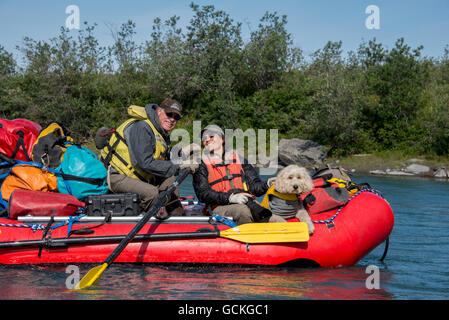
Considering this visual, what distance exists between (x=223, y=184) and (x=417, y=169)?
1307 cm

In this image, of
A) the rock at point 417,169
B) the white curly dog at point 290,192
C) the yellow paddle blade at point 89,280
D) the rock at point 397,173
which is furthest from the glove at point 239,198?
the rock at point 417,169

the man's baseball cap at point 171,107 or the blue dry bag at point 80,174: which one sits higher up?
the man's baseball cap at point 171,107

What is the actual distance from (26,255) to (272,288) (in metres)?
2.33

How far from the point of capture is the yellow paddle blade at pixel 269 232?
432 cm

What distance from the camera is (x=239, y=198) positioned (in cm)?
460

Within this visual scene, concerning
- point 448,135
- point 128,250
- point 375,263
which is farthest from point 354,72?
point 128,250

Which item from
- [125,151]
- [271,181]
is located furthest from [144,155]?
[271,181]

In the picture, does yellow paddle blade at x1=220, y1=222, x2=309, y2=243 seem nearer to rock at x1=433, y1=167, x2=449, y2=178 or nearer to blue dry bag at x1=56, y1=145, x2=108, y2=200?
blue dry bag at x1=56, y1=145, x2=108, y2=200

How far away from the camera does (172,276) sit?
4262 millimetres

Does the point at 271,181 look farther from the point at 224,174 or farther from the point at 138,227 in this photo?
the point at 138,227

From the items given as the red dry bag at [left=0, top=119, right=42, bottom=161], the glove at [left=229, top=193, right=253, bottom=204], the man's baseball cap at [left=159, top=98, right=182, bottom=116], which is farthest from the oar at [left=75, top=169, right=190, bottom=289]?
the red dry bag at [left=0, top=119, right=42, bottom=161]

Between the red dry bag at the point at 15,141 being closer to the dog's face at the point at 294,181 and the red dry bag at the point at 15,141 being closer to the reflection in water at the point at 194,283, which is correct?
the reflection in water at the point at 194,283

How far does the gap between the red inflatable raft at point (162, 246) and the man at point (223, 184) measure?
26 cm

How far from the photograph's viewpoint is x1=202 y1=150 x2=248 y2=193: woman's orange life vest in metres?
4.75
